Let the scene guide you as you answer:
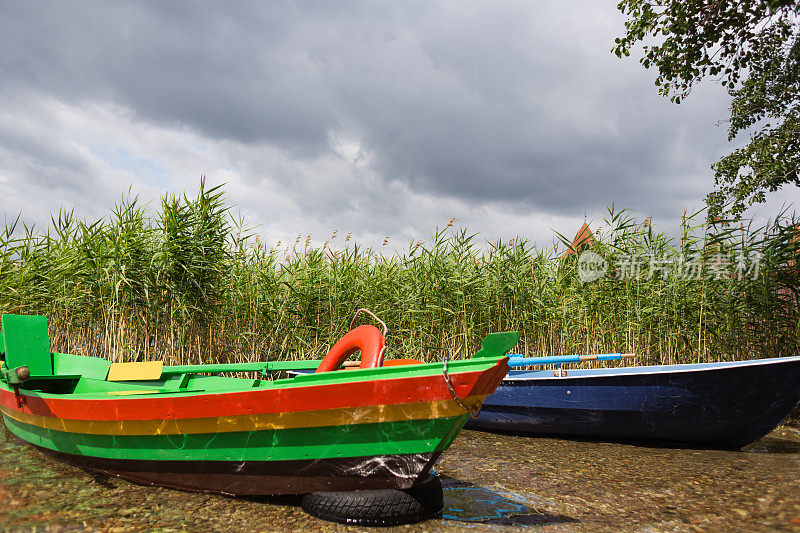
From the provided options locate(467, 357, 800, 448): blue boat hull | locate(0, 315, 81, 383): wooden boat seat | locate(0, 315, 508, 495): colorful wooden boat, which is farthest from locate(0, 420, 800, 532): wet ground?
locate(0, 315, 81, 383): wooden boat seat

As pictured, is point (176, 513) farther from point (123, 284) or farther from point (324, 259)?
point (324, 259)

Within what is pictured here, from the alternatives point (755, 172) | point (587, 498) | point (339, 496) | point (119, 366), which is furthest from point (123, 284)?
point (755, 172)

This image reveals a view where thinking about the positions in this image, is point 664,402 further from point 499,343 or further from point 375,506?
point 375,506

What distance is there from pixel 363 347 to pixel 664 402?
4.21m

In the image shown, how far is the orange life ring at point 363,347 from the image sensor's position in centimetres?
369

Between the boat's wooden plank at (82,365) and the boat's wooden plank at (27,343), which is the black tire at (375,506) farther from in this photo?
the boat's wooden plank at (27,343)

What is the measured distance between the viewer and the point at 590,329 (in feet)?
28.2

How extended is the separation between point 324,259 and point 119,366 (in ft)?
13.1

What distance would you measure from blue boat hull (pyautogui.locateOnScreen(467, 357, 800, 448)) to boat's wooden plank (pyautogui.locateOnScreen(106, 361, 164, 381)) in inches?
168

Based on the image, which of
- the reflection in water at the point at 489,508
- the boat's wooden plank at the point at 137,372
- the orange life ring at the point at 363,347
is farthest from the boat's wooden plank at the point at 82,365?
the reflection in water at the point at 489,508

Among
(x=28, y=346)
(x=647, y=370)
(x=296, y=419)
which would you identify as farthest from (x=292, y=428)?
(x=647, y=370)

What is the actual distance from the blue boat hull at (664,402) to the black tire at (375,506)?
3.50m

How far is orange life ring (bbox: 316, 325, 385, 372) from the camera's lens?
3.69 m

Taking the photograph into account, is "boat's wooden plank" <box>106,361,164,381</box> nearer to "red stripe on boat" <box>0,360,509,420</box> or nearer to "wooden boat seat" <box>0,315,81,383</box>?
"wooden boat seat" <box>0,315,81,383</box>
